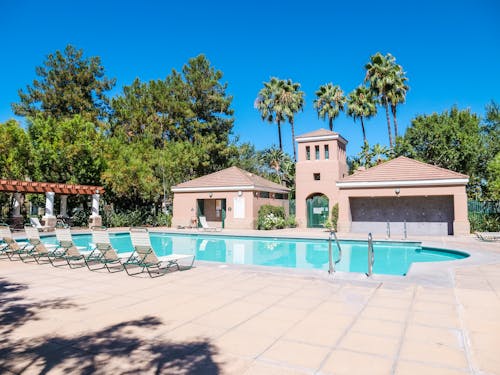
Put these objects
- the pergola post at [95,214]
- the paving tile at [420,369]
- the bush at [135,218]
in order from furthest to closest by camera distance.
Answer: the bush at [135,218], the pergola post at [95,214], the paving tile at [420,369]

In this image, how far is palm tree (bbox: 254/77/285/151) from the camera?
41.7m

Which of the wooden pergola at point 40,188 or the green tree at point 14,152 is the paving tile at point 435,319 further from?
the green tree at point 14,152

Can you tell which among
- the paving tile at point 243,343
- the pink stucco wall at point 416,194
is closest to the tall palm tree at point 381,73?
the pink stucco wall at point 416,194

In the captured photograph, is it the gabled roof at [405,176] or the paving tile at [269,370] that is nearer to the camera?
the paving tile at [269,370]

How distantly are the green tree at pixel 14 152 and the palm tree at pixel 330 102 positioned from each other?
28248mm

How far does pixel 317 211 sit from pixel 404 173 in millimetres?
7149

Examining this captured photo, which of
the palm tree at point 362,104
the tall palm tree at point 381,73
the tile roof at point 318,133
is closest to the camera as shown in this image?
the tile roof at point 318,133

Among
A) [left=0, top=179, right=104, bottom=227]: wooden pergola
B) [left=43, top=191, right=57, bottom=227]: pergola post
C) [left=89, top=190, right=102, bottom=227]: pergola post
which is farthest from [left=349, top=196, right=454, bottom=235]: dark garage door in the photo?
[left=43, top=191, right=57, bottom=227]: pergola post

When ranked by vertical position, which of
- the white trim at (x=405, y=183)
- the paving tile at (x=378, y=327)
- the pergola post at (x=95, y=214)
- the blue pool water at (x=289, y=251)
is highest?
the white trim at (x=405, y=183)

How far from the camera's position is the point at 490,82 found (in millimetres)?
29875

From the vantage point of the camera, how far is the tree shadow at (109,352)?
3.61 meters

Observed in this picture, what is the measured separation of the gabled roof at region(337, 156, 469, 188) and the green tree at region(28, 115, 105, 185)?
1833cm

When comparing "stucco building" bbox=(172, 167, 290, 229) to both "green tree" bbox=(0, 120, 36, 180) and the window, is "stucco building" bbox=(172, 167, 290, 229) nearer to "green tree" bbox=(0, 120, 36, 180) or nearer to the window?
the window

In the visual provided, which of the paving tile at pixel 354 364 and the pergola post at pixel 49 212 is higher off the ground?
the pergola post at pixel 49 212
